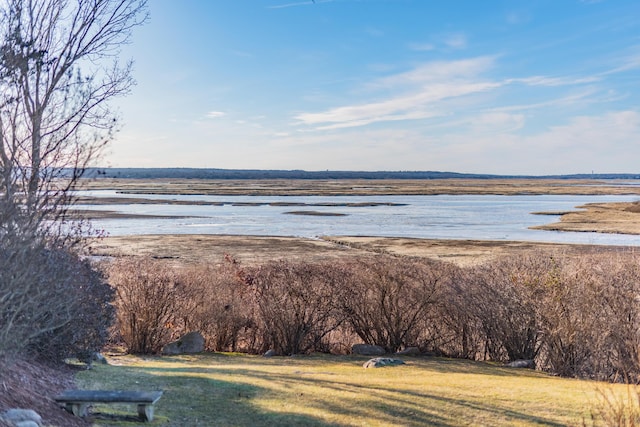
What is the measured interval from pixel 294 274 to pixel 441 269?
17.1 ft

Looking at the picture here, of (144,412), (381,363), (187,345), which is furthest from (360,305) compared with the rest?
(144,412)

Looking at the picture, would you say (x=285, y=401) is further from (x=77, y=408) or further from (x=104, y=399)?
(x=77, y=408)

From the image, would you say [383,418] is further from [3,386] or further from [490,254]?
[490,254]

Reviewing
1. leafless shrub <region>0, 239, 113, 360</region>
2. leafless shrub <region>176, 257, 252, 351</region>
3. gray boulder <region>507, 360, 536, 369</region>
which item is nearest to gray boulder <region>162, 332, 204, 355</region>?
leafless shrub <region>176, 257, 252, 351</region>

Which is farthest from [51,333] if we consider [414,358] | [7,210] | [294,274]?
[414,358]

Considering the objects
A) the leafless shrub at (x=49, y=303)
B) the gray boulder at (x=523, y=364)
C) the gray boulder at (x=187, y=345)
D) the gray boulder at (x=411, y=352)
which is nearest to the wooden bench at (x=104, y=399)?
the leafless shrub at (x=49, y=303)

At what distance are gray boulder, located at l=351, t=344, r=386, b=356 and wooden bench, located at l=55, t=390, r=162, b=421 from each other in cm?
1100

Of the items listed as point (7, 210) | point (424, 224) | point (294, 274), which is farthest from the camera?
point (424, 224)

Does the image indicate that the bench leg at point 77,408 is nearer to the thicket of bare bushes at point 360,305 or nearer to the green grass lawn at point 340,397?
the green grass lawn at point 340,397

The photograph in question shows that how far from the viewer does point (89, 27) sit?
1645cm

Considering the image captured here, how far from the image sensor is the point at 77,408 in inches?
374

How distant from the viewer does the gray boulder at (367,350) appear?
19517 millimetres

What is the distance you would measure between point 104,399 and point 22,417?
1.42 meters

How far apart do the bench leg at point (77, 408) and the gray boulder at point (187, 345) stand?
9.01 metres
